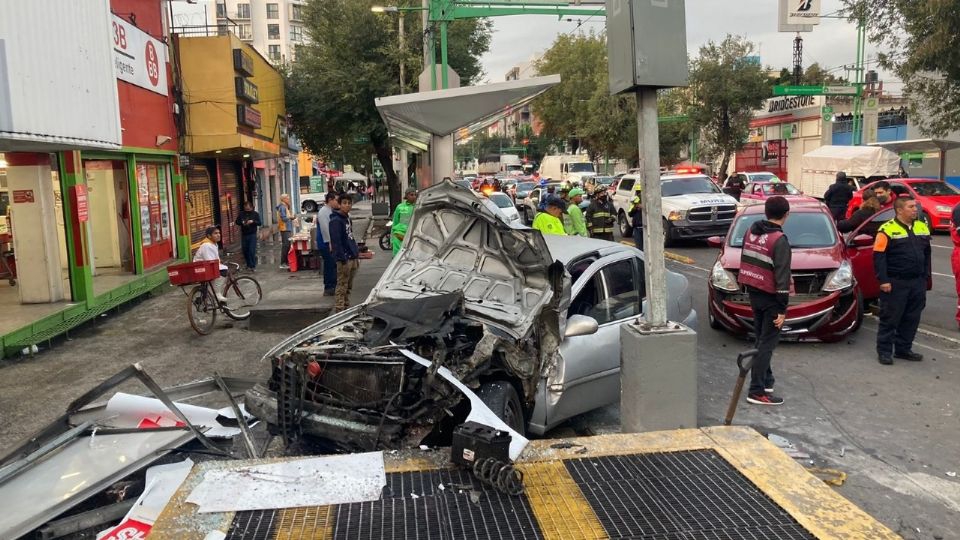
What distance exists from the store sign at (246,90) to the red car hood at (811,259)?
13730mm

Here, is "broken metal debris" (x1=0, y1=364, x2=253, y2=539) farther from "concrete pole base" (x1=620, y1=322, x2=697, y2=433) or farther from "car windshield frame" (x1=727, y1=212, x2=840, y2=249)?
"car windshield frame" (x1=727, y1=212, x2=840, y2=249)

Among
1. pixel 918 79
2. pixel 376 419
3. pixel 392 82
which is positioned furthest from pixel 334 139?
pixel 376 419

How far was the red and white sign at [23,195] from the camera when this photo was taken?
35.8 feet

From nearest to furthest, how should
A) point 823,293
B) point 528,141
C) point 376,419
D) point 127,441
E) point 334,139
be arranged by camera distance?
point 376,419
point 127,441
point 823,293
point 334,139
point 528,141

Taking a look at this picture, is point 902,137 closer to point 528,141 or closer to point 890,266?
point 890,266

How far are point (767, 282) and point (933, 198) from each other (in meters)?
17.3

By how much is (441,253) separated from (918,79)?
21.0 m

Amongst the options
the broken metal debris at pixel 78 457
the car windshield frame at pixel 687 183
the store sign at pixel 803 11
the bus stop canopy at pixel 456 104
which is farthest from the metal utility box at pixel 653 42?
the store sign at pixel 803 11

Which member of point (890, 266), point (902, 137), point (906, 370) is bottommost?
point (906, 370)

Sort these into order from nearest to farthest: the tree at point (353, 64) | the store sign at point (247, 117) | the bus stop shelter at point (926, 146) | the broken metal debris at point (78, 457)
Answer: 1. the broken metal debris at point (78, 457)
2. the store sign at point (247, 117)
3. the bus stop shelter at point (926, 146)
4. the tree at point (353, 64)

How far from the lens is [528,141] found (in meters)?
95.6

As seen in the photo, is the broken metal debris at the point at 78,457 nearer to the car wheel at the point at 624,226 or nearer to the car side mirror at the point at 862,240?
the car side mirror at the point at 862,240

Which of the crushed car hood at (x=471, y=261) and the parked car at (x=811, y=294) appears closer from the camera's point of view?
the crushed car hood at (x=471, y=261)

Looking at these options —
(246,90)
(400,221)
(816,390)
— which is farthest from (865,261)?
(246,90)
